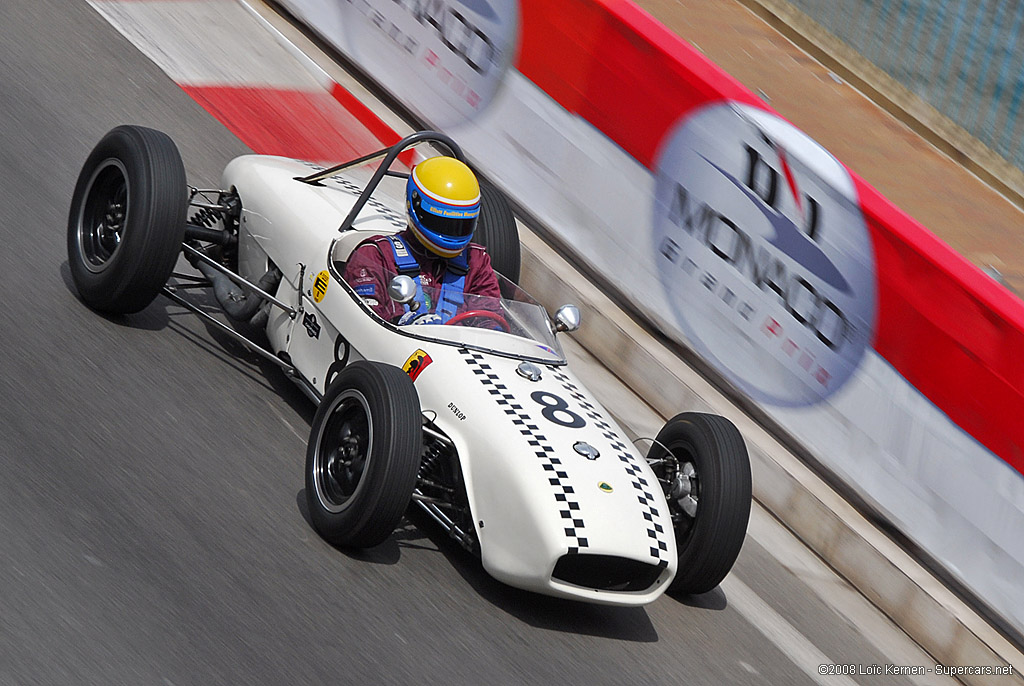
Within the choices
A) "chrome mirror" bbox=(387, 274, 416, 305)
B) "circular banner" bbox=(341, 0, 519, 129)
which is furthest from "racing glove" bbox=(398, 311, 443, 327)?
"circular banner" bbox=(341, 0, 519, 129)

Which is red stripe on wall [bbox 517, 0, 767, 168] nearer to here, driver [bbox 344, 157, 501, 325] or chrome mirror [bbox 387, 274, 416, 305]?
driver [bbox 344, 157, 501, 325]

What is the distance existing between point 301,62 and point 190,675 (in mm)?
6635

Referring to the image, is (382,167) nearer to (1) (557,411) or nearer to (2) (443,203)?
(2) (443,203)

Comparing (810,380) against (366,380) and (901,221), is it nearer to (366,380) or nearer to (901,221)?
(901,221)

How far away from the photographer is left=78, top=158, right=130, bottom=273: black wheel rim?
251 inches

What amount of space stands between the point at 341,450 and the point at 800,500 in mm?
2867

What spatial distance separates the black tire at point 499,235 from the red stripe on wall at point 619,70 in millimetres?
1109

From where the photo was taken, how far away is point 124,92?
8742mm

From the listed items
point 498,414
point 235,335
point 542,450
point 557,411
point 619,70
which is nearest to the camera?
point 542,450

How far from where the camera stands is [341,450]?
5312mm

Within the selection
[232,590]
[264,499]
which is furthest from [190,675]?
[264,499]

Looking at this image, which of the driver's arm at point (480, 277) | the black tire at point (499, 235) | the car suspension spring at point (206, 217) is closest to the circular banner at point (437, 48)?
the black tire at point (499, 235)

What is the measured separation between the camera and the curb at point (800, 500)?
6.36m

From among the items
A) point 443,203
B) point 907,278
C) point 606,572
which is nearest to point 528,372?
point 443,203
